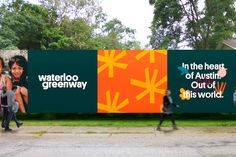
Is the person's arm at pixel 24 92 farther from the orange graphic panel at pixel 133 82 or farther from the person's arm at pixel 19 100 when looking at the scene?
the orange graphic panel at pixel 133 82

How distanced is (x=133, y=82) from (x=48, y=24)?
30.3 meters

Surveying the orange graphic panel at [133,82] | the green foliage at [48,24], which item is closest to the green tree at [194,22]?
the green foliage at [48,24]

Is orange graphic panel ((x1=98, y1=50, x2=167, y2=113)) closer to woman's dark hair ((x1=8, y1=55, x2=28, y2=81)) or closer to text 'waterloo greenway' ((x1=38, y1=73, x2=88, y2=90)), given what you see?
text 'waterloo greenway' ((x1=38, y1=73, x2=88, y2=90))

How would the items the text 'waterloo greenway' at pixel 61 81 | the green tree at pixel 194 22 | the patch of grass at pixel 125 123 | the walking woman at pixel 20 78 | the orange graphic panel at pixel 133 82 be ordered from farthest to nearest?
the green tree at pixel 194 22 < the walking woman at pixel 20 78 < the text 'waterloo greenway' at pixel 61 81 < the orange graphic panel at pixel 133 82 < the patch of grass at pixel 125 123

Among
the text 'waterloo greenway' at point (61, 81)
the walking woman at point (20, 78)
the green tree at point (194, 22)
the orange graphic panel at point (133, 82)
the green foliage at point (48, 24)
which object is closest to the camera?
the orange graphic panel at point (133, 82)

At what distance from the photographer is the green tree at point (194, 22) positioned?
53.2 meters

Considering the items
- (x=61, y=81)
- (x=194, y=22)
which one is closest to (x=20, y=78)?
(x=61, y=81)

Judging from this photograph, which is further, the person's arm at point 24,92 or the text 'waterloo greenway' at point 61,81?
the person's arm at point 24,92

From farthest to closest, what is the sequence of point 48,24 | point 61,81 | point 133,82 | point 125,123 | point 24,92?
1. point 48,24
2. point 24,92
3. point 61,81
4. point 133,82
5. point 125,123

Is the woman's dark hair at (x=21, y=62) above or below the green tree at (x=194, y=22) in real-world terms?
below

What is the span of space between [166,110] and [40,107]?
19.4ft

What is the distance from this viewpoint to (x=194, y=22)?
5525 centimetres

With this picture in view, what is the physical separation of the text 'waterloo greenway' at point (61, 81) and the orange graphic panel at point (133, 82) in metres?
0.97

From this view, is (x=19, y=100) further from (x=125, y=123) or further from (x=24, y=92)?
(x=125, y=123)
